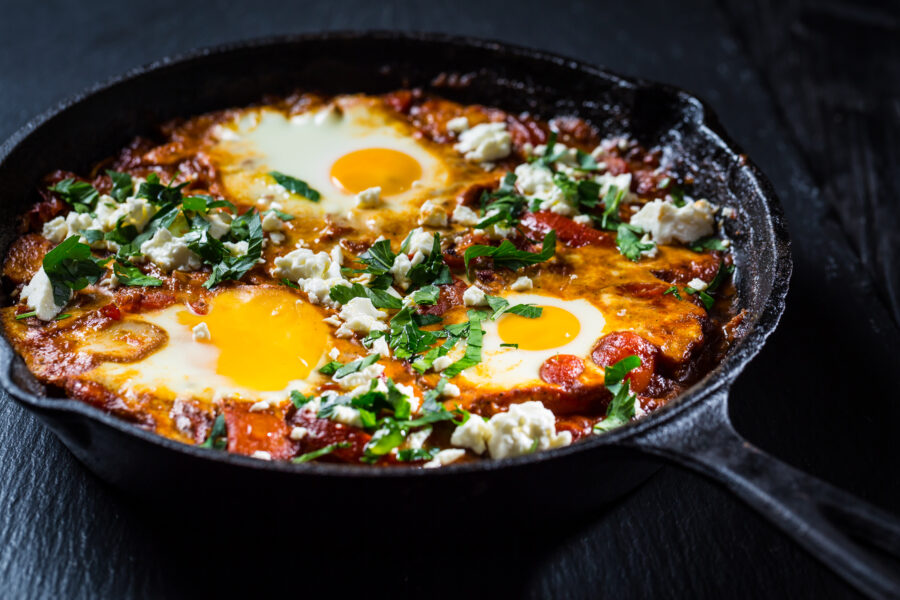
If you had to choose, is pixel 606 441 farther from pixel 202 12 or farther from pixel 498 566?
pixel 202 12

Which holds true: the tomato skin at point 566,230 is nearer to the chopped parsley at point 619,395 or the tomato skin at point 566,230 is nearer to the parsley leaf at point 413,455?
the chopped parsley at point 619,395

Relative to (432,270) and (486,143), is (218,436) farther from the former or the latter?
(486,143)

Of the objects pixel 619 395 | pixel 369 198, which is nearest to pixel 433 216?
pixel 369 198

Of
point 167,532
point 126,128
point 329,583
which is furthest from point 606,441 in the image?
point 126,128

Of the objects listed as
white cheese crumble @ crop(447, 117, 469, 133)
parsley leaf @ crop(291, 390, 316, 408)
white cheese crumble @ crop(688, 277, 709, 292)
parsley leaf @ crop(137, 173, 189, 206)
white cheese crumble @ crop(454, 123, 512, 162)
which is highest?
white cheese crumble @ crop(447, 117, 469, 133)

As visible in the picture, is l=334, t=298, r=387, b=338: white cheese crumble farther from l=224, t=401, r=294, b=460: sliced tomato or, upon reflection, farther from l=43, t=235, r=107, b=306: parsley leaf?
l=43, t=235, r=107, b=306: parsley leaf

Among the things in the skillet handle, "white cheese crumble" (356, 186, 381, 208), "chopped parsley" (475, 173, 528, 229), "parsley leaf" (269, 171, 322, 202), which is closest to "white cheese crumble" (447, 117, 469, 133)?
"chopped parsley" (475, 173, 528, 229)
